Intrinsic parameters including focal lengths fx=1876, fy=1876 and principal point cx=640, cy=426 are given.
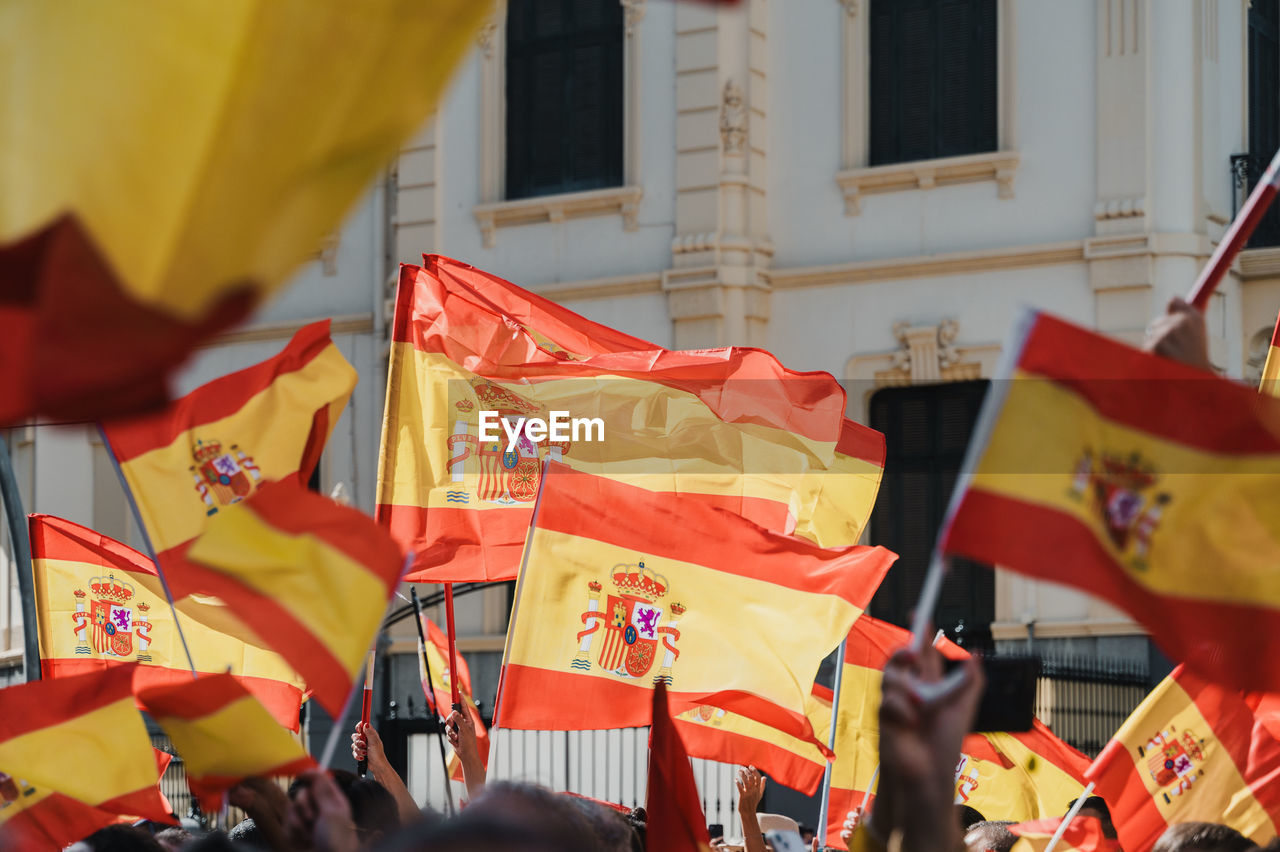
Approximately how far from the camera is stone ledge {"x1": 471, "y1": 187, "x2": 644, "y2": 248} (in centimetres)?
1802

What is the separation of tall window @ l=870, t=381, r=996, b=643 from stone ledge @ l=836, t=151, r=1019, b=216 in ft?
5.95

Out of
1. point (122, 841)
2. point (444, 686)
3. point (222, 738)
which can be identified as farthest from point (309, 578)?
point (444, 686)

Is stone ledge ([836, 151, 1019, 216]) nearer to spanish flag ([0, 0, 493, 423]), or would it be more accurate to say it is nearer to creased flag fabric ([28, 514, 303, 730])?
creased flag fabric ([28, 514, 303, 730])

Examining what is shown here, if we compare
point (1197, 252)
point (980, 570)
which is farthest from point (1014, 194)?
point (980, 570)

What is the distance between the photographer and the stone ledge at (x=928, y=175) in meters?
16.7

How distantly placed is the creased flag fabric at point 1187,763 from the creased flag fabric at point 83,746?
10.7 feet

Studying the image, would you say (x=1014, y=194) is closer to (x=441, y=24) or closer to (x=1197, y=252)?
(x=1197, y=252)

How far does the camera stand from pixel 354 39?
117 inches

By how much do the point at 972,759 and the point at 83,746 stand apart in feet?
15.6

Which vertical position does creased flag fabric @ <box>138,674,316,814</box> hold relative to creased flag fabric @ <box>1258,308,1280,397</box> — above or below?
below

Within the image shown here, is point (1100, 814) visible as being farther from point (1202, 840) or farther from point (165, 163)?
point (165, 163)

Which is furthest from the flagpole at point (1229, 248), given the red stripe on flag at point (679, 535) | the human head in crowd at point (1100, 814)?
the human head in crowd at point (1100, 814)

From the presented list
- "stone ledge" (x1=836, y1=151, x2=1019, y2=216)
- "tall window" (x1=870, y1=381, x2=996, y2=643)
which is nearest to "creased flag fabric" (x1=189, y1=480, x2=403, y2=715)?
"tall window" (x1=870, y1=381, x2=996, y2=643)

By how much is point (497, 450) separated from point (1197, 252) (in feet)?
29.6
